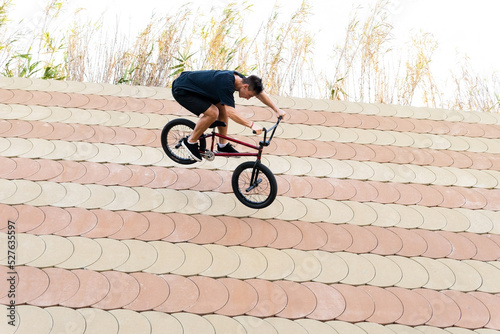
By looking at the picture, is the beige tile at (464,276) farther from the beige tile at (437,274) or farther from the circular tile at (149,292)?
the circular tile at (149,292)

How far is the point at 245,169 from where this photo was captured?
15.6ft

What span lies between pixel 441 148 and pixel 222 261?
3150mm

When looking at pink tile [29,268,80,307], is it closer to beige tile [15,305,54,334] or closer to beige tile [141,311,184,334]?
beige tile [15,305,54,334]

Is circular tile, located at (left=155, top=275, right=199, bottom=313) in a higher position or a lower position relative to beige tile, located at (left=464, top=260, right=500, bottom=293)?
lower

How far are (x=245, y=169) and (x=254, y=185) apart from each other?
0.52 feet

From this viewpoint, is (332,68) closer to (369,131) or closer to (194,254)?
(369,131)

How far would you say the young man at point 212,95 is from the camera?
4.46m

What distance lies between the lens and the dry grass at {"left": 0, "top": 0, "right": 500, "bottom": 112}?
8586 mm

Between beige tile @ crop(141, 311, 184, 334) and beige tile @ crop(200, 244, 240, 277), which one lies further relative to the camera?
beige tile @ crop(200, 244, 240, 277)

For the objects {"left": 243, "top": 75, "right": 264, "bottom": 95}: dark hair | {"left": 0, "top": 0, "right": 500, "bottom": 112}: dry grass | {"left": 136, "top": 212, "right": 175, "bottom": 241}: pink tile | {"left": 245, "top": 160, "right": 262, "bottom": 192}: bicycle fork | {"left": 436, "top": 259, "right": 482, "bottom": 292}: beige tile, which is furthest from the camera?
{"left": 0, "top": 0, "right": 500, "bottom": 112}: dry grass

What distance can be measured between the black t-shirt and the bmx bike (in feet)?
1.13

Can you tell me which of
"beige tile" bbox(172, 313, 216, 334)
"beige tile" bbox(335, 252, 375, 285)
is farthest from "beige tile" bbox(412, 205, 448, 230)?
"beige tile" bbox(172, 313, 216, 334)

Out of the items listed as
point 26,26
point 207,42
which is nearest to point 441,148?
point 207,42

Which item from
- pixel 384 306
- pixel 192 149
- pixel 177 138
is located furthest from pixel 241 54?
pixel 384 306
